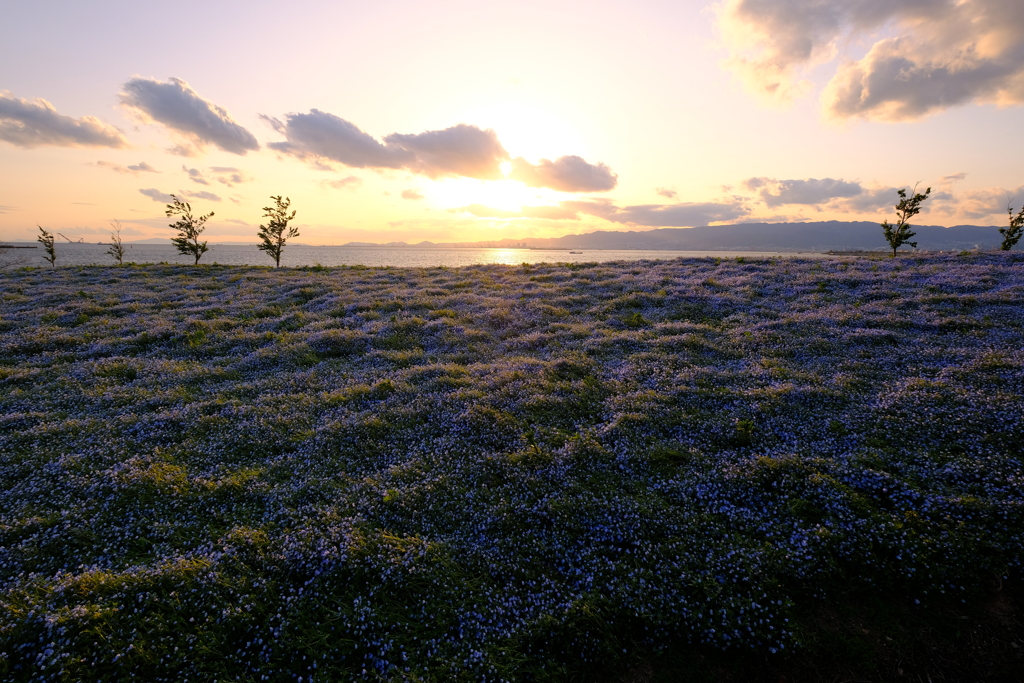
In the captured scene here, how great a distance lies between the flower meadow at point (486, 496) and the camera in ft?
18.4

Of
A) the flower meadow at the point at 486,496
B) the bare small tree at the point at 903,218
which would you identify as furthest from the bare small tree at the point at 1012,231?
the flower meadow at the point at 486,496

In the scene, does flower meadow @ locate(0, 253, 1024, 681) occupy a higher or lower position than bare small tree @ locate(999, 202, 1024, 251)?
lower

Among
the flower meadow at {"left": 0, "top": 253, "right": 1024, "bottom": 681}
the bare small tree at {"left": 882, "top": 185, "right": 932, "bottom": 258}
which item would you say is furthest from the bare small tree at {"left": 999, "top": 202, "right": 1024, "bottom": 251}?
the flower meadow at {"left": 0, "top": 253, "right": 1024, "bottom": 681}

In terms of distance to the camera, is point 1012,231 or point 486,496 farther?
point 1012,231

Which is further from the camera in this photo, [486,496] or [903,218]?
[903,218]

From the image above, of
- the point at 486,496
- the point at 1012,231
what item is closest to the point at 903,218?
the point at 1012,231

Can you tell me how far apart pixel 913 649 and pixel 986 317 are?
66.4ft

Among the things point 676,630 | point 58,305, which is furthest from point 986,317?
point 58,305

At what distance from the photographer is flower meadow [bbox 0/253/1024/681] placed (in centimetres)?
561

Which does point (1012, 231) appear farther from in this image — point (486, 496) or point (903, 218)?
point (486, 496)

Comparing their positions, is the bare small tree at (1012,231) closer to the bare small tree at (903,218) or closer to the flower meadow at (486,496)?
the bare small tree at (903,218)

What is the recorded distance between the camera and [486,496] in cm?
827

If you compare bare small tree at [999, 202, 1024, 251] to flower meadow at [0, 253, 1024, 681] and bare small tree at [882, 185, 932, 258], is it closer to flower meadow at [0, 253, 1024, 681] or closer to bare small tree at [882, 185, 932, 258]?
bare small tree at [882, 185, 932, 258]

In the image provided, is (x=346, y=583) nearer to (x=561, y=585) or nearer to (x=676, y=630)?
(x=561, y=585)
